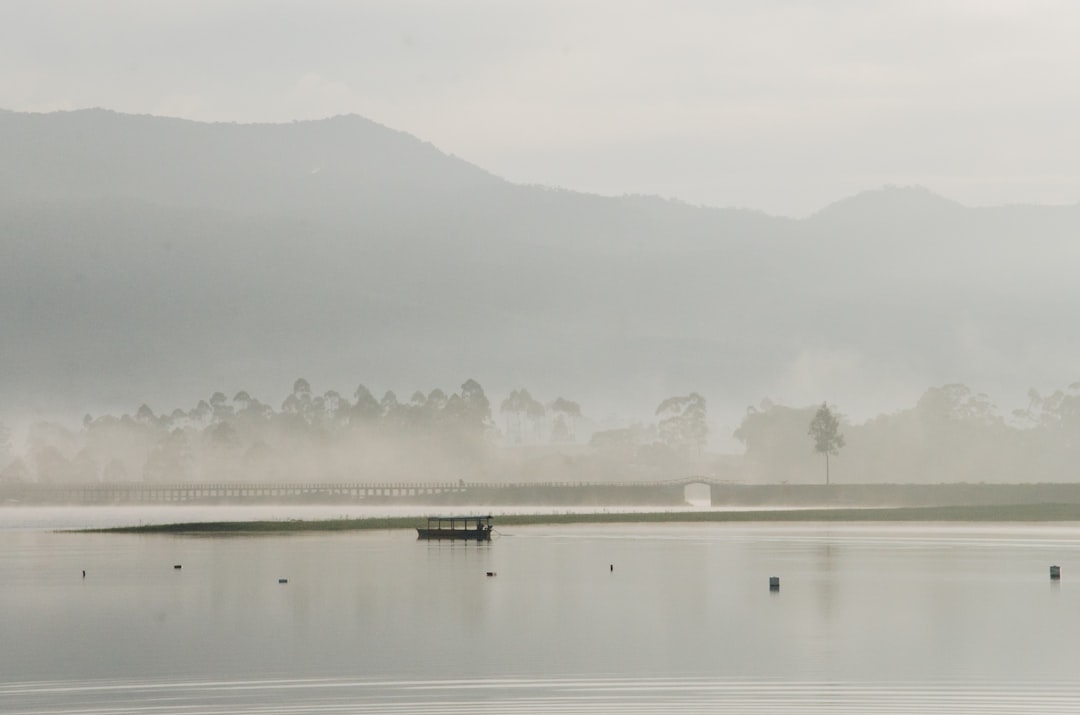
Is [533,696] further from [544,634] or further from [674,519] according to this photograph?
[674,519]

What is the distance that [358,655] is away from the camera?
5022 cm

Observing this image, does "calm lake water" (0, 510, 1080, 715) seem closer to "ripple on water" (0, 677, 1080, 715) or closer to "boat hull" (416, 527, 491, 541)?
"ripple on water" (0, 677, 1080, 715)

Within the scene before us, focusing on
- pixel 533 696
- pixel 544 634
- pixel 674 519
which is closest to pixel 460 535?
pixel 674 519

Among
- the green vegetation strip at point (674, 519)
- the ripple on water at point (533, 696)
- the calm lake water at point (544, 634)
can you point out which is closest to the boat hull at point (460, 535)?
the green vegetation strip at point (674, 519)

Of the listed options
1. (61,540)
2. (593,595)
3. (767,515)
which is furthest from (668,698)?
(767,515)

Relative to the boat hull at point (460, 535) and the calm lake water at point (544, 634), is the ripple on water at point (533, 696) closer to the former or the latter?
the calm lake water at point (544, 634)

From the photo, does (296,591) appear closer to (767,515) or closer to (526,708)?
(526,708)

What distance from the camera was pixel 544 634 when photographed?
5644 centimetres

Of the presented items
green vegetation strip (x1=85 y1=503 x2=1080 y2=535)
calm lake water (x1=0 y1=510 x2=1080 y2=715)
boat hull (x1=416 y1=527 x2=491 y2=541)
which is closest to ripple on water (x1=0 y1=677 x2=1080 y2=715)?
calm lake water (x1=0 y1=510 x2=1080 y2=715)

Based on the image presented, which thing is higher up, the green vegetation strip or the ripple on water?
the green vegetation strip

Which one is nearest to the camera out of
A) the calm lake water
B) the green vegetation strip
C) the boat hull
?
the calm lake water

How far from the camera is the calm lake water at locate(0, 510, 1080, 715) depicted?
1612 inches

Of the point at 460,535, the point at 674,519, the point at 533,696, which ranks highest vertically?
the point at 674,519

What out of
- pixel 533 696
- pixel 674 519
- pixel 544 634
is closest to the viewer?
pixel 533 696
